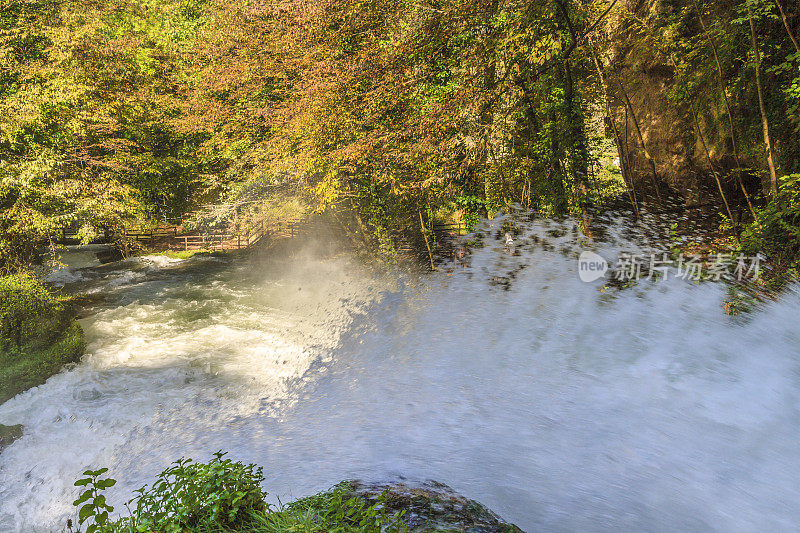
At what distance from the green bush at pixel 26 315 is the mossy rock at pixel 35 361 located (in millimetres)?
158

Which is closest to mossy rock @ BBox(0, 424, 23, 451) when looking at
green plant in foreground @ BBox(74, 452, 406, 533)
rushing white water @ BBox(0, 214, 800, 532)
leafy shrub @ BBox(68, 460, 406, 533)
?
rushing white water @ BBox(0, 214, 800, 532)

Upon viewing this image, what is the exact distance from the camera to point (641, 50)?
32.3 ft

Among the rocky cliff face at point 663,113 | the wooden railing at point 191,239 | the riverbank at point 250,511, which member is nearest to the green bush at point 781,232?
the rocky cliff face at point 663,113

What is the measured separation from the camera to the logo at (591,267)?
7930 mm

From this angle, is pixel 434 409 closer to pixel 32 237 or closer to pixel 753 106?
pixel 753 106

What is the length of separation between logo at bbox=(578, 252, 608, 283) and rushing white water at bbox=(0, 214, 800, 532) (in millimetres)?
254

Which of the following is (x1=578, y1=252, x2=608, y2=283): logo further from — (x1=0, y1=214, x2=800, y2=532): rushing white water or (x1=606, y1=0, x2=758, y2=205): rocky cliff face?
(x1=606, y1=0, x2=758, y2=205): rocky cliff face

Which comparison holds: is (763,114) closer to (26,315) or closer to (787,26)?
(787,26)

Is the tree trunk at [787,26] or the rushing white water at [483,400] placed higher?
the tree trunk at [787,26]

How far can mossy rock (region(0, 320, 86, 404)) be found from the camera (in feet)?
23.9

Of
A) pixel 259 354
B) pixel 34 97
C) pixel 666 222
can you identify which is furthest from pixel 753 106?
pixel 34 97

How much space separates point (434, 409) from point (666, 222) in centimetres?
639

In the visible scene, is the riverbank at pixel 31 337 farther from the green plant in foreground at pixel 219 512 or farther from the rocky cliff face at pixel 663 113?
the rocky cliff face at pixel 663 113

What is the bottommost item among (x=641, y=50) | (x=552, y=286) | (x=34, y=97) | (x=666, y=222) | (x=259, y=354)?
(x=259, y=354)
